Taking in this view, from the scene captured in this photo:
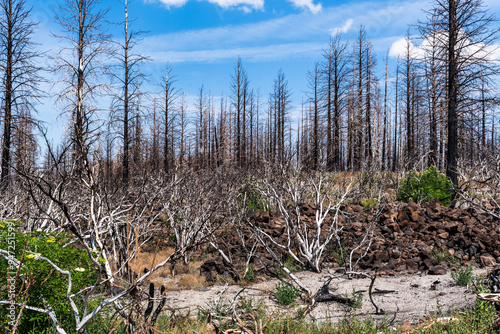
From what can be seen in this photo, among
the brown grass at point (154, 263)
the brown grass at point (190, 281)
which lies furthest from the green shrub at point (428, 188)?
the brown grass at point (154, 263)

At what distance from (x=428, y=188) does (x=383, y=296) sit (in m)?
6.57

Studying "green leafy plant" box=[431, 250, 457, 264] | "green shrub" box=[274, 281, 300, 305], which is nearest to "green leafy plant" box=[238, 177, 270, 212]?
"green leafy plant" box=[431, 250, 457, 264]

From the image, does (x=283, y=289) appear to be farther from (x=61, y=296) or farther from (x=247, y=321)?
(x=61, y=296)

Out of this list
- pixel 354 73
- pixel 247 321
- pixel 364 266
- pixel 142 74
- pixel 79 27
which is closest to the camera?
pixel 247 321

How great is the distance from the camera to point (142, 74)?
17562 mm

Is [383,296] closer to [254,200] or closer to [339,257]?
[339,257]

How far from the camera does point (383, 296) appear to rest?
5.20 meters

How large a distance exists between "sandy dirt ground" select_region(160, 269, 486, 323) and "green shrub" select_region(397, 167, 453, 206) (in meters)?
4.53

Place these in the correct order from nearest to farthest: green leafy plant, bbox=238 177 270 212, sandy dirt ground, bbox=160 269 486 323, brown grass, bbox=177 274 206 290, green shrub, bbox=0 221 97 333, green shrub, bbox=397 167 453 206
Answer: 1. green shrub, bbox=0 221 97 333
2. sandy dirt ground, bbox=160 269 486 323
3. brown grass, bbox=177 274 206 290
4. green shrub, bbox=397 167 453 206
5. green leafy plant, bbox=238 177 270 212

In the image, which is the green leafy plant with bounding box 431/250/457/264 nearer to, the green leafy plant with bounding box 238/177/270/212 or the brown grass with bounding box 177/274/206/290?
the brown grass with bounding box 177/274/206/290

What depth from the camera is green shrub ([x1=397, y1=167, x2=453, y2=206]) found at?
34.2 ft

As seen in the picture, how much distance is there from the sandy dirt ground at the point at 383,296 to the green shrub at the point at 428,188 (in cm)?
453

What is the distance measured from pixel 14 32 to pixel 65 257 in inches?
666

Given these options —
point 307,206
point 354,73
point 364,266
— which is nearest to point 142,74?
point 307,206
